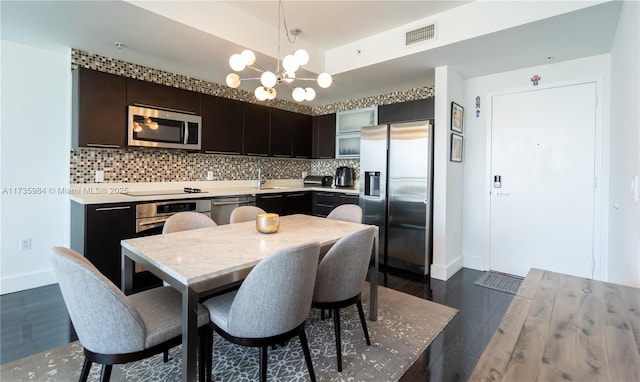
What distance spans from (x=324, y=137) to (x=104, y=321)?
165 inches

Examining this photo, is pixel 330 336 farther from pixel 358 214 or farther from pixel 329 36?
pixel 329 36

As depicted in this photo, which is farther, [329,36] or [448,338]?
[329,36]

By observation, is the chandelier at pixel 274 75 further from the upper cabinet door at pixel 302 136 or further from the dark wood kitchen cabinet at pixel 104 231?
the upper cabinet door at pixel 302 136

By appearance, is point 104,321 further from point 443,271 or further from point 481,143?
point 481,143

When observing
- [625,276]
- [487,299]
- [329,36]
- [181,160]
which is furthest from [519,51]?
[181,160]

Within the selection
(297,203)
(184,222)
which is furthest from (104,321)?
(297,203)

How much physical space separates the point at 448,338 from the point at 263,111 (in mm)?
3564

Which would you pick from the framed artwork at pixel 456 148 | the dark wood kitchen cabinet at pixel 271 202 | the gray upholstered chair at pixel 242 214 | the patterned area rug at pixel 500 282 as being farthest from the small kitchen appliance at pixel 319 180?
Result: the patterned area rug at pixel 500 282

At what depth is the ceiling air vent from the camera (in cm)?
287

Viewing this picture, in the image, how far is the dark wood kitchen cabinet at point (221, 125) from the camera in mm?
3760

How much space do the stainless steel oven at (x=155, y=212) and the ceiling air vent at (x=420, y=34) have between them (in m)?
2.77

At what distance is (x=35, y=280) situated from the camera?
3006 millimetres

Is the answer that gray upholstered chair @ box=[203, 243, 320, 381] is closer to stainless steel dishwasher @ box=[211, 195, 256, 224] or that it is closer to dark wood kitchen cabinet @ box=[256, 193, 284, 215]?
stainless steel dishwasher @ box=[211, 195, 256, 224]

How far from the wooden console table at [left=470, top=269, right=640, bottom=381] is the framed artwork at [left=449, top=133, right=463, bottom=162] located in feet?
7.84
